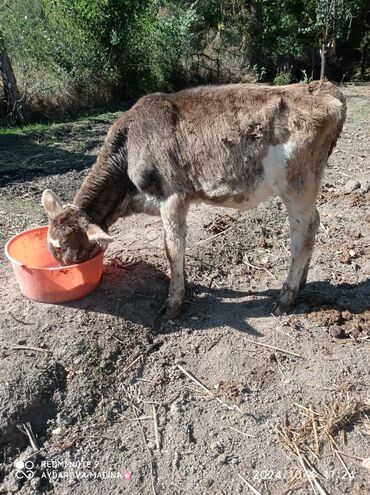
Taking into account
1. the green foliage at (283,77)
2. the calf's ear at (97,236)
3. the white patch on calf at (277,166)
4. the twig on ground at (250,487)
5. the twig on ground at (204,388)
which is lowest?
the green foliage at (283,77)

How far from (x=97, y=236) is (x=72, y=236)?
0.90 ft

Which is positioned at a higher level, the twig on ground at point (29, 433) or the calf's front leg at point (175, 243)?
the calf's front leg at point (175, 243)

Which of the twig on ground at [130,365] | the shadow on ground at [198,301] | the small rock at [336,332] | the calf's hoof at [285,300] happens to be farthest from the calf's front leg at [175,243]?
the small rock at [336,332]

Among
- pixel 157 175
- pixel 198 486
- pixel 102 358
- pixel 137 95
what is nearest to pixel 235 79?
pixel 137 95

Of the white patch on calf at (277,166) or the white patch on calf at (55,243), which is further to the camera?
the white patch on calf at (55,243)

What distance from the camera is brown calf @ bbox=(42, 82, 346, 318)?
14.3ft

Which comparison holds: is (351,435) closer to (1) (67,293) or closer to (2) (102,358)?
(2) (102,358)

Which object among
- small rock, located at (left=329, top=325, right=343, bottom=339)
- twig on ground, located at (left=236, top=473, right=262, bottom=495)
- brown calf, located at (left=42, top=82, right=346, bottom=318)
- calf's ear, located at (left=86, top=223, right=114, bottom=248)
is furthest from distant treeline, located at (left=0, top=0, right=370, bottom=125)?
twig on ground, located at (left=236, top=473, right=262, bottom=495)

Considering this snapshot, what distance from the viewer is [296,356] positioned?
176 inches

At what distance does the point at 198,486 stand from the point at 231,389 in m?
0.88

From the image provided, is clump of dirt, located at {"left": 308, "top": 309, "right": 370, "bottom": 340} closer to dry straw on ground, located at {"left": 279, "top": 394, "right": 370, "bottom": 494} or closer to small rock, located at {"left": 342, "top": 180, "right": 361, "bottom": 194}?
dry straw on ground, located at {"left": 279, "top": 394, "right": 370, "bottom": 494}

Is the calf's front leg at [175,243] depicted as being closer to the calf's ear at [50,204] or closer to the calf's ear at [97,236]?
the calf's ear at [97,236]

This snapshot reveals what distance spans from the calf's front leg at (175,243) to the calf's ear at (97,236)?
1.99ft

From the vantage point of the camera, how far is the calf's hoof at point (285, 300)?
4.95 meters
